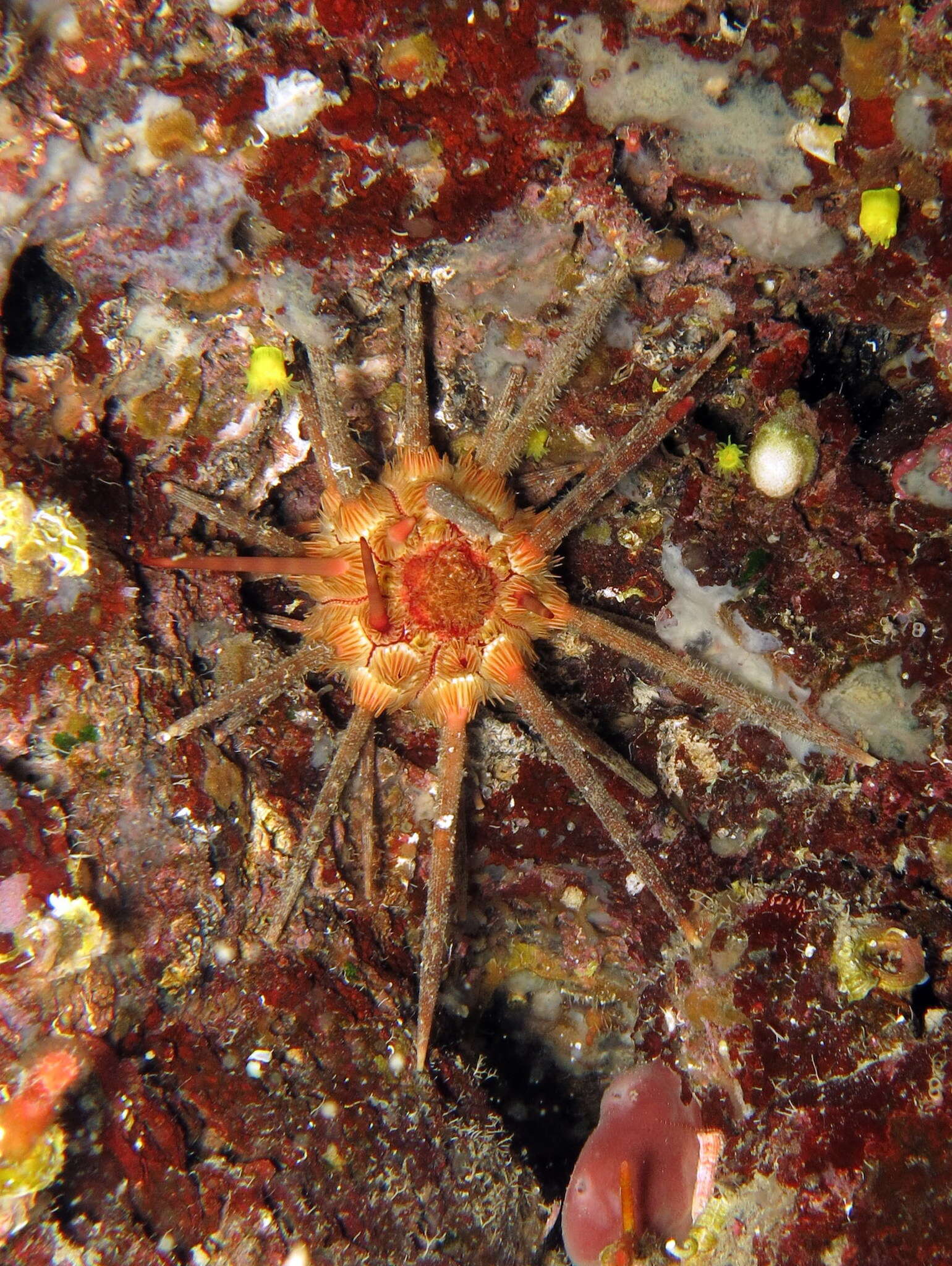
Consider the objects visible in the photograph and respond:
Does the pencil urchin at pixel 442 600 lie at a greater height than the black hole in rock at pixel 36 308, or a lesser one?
lesser

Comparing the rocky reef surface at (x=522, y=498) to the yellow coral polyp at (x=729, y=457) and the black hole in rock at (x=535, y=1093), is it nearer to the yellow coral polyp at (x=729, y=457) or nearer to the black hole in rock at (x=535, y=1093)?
the yellow coral polyp at (x=729, y=457)

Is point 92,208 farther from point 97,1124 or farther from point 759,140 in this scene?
point 97,1124

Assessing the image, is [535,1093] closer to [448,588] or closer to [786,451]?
[448,588]

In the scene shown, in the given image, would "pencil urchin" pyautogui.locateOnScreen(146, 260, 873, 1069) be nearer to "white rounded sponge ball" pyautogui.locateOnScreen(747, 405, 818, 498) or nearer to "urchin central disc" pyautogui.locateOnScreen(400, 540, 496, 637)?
"urchin central disc" pyautogui.locateOnScreen(400, 540, 496, 637)

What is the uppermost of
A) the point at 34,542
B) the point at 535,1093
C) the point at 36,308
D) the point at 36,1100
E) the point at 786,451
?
the point at 36,308

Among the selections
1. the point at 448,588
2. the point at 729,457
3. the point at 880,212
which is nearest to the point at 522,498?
the point at 448,588

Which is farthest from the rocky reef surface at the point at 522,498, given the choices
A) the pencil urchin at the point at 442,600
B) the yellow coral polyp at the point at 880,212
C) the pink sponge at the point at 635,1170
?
the pencil urchin at the point at 442,600
